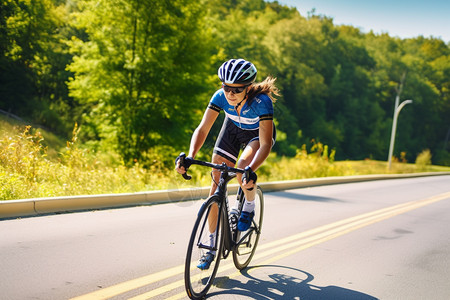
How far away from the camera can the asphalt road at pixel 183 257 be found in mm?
4281

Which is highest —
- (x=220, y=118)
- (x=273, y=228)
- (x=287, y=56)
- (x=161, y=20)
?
(x=287, y=56)

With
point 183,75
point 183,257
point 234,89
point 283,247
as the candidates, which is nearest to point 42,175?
point 183,257

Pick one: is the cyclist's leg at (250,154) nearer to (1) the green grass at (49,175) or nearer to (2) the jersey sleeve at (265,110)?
(2) the jersey sleeve at (265,110)

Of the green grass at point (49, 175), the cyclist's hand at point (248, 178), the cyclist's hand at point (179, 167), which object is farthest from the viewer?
the green grass at point (49, 175)

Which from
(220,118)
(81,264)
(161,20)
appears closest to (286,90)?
(220,118)

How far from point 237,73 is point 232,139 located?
91cm

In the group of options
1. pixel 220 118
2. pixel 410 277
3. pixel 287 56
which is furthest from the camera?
pixel 287 56

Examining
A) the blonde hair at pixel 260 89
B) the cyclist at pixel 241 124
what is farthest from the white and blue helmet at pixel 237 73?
the blonde hair at pixel 260 89

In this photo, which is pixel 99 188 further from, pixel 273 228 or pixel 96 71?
pixel 96 71

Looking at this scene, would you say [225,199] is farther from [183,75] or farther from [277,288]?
[183,75]

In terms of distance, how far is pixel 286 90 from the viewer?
6500 cm

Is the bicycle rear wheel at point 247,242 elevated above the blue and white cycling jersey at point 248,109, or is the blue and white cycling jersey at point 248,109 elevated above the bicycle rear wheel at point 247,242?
the blue and white cycling jersey at point 248,109

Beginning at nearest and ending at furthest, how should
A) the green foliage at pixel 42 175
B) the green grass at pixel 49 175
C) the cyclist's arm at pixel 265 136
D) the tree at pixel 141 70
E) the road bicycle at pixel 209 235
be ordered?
the road bicycle at pixel 209 235 → the cyclist's arm at pixel 265 136 → the green foliage at pixel 42 175 → the green grass at pixel 49 175 → the tree at pixel 141 70

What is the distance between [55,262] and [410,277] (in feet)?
14.0
